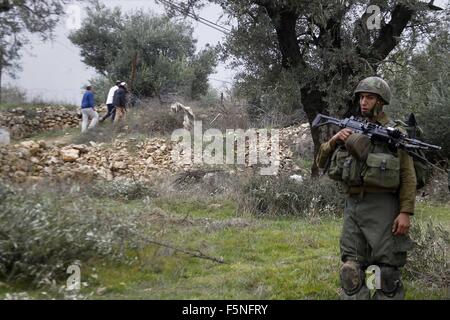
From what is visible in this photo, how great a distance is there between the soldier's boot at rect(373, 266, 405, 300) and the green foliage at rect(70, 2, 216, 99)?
1701 cm

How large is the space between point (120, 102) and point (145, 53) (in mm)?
5671

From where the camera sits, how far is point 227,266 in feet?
17.0

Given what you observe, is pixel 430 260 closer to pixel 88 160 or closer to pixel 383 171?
pixel 383 171

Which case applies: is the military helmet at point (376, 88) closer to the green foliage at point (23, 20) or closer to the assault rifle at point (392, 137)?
the assault rifle at point (392, 137)

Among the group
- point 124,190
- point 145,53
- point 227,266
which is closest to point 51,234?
point 227,266

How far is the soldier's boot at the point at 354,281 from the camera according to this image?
380cm

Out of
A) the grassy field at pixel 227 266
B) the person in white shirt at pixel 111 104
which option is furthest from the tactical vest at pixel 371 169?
the person in white shirt at pixel 111 104

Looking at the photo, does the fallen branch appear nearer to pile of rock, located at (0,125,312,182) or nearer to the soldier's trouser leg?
the soldier's trouser leg

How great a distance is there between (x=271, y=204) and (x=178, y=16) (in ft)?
12.8

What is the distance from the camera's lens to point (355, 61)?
8562mm

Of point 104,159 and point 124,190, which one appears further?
point 104,159

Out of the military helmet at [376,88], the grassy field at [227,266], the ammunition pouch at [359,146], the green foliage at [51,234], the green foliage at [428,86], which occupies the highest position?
the green foliage at [428,86]

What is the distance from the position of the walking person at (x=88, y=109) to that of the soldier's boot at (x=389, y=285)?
12876 millimetres
